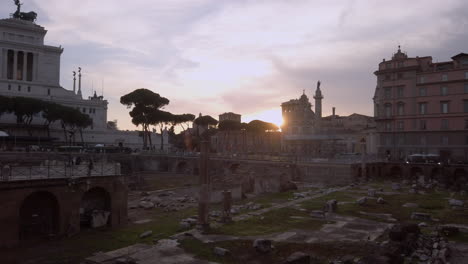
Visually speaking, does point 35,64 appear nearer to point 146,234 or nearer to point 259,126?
point 259,126

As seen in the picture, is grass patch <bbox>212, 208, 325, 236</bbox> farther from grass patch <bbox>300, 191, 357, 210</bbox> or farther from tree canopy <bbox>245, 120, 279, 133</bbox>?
tree canopy <bbox>245, 120, 279, 133</bbox>

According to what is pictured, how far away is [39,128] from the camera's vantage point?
68875mm

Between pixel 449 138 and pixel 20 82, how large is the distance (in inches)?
3010

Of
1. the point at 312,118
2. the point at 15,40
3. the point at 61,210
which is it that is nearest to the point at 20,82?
the point at 15,40

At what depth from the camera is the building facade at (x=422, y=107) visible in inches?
1980

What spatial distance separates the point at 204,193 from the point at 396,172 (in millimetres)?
38412

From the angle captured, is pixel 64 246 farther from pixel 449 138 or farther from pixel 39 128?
pixel 39 128

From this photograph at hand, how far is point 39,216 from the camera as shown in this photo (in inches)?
727

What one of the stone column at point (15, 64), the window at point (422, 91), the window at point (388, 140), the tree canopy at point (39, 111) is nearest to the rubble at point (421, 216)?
the window at point (422, 91)

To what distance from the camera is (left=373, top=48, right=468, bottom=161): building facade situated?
50.3 m

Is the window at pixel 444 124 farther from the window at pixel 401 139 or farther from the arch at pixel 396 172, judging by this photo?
the arch at pixel 396 172

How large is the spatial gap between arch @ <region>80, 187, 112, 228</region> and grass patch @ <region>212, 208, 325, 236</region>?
6.63 m

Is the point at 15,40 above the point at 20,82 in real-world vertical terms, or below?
above

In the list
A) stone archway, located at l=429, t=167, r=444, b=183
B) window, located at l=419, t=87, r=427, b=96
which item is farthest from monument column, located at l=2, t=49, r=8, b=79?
stone archway, located at l=429, t=167, r=444, b=183
